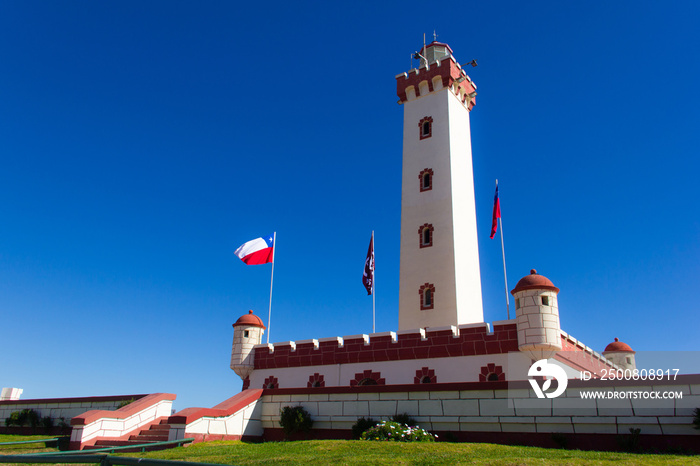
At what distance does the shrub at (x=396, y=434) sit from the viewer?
47.3 ft

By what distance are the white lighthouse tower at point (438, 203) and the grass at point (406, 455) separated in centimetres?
1330

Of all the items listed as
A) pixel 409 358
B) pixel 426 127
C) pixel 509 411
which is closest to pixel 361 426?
pixel 509 411

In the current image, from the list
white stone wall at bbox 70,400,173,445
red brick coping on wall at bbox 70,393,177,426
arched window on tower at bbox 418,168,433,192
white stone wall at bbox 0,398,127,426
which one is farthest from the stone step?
arched window on tower at bbox 418,168,433,192

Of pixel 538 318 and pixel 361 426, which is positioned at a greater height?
pixel 538 318

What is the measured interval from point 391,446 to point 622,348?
23.7 metres

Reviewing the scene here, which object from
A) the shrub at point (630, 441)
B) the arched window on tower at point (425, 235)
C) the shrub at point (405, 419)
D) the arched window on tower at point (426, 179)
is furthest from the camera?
the arched window on tower at point (426, 179)

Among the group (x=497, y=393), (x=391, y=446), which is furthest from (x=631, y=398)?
(x=391, y=446)

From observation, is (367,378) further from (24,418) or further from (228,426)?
(24,418)

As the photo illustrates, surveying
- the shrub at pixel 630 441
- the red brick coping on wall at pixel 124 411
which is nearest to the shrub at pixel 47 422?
the red brick coping on wall at pixel 124 411

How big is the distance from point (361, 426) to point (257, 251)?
1450 centimetres

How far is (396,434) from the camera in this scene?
47.4 ft

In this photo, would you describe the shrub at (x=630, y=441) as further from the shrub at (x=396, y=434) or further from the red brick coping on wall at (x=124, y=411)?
the red brick coping on wall at (x=124, y=411)

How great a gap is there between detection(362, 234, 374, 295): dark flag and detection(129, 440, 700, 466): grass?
1451cm

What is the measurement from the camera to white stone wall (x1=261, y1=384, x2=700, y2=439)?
12.7m
